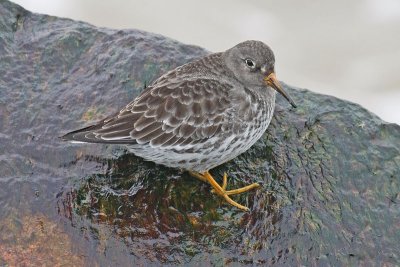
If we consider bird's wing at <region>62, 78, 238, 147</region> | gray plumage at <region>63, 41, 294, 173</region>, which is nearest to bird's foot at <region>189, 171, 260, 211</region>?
gray plumage at <region>63, 41, 294, 173</region>

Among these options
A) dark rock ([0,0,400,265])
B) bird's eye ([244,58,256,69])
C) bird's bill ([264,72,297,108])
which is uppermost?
bird's eye ([244,58,256,69])

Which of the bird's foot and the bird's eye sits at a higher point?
the bird's eye

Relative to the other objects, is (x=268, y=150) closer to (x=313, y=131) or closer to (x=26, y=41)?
(x=313, y=131)

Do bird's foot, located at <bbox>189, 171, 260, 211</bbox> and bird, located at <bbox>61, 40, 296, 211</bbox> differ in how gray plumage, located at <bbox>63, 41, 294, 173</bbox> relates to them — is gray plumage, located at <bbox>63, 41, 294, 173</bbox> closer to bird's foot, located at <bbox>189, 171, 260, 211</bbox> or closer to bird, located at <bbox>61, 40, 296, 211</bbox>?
bird, located at <bbox>61, 40, 296, 211</bbox>

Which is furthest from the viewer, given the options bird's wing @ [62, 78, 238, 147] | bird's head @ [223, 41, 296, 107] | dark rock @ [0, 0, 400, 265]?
→ bird's head @ [223, 41, 296, 107]

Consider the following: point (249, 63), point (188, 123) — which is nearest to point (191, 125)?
point (188, 123)

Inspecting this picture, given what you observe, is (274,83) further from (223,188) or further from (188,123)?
(223,188)

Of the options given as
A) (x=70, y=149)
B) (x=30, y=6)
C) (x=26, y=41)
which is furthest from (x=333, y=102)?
(x=30, y=6)

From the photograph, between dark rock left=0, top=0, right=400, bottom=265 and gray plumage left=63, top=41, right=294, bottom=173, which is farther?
gray plumage left=63, top=41, right=294, bottom=173
